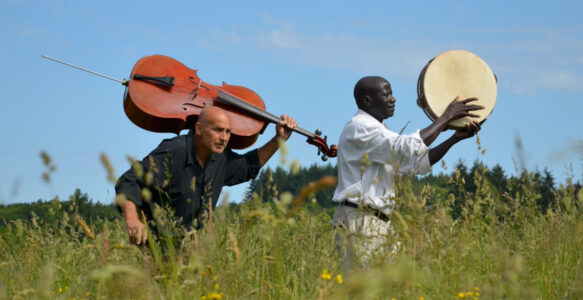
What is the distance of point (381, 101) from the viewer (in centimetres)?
464

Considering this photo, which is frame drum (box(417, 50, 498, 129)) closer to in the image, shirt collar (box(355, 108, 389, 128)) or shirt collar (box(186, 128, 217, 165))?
shirt collar (box(355, 108, 389, 128))

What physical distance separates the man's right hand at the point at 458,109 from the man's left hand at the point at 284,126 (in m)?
1.15

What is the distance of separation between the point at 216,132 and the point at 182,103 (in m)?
1.12

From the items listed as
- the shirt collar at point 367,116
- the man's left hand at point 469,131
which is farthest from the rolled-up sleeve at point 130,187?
the man's left hand at point 469,131

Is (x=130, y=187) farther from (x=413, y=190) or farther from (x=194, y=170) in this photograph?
(x=413, y=190)

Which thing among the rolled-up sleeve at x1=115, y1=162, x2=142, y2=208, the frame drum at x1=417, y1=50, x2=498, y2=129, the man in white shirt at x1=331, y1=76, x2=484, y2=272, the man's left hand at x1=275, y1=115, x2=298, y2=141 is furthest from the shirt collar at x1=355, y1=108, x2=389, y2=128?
the rolled-up sleeve at x1=115, y1=162, x2=142, y2=208

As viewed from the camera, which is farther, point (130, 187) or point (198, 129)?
point (198, 129)

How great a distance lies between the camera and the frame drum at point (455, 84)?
4727 millimetres

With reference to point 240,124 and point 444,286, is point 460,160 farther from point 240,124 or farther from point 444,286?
point 444,286

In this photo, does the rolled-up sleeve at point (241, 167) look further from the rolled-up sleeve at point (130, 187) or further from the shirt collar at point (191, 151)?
the rolled-up sleeve at point (130, 187)

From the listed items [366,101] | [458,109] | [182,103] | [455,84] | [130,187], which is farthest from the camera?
[182,103]

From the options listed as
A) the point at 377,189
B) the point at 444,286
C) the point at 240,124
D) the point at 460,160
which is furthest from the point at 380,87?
the point at 460,160

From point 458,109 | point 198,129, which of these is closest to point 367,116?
point 458,109

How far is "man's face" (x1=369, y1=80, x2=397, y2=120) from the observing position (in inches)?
183
